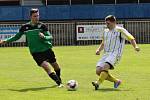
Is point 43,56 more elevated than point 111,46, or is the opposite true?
point 111,46

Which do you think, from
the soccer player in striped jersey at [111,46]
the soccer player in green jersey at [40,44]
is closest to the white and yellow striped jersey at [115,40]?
the soccer player in striped jersey at [111,46]

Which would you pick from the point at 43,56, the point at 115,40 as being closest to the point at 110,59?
the point at 115,40

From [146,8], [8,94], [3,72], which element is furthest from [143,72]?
[146,8]

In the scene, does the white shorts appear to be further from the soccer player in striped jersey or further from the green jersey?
the green jersey

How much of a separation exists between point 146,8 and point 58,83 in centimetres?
3561

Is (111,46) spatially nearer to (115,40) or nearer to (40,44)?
(115,40)

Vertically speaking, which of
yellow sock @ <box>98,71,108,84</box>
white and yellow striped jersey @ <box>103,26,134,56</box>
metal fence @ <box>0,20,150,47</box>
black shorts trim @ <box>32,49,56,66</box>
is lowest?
metal fence @ <box>0,20,150,47</box>

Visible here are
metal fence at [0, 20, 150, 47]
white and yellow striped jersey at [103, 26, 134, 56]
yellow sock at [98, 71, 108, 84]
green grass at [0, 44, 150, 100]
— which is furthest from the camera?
metal fence at [0, 20, 150, 47]

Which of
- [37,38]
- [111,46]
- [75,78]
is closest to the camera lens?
[111,46]

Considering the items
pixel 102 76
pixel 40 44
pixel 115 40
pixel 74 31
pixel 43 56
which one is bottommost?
pixel 74 31

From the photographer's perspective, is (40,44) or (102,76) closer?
(102,76)

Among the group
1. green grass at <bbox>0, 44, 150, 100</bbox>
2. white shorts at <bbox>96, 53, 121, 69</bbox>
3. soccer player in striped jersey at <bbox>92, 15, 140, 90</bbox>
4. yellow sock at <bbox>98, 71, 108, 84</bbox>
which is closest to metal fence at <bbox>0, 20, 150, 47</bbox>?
green grass at <bbox>0, 44, 150, 100</bbox>

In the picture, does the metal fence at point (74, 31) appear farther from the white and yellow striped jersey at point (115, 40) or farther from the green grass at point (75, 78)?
the white and yellow striped jersey at point (115, 40)

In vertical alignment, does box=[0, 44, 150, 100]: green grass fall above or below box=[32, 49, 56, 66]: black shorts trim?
below
